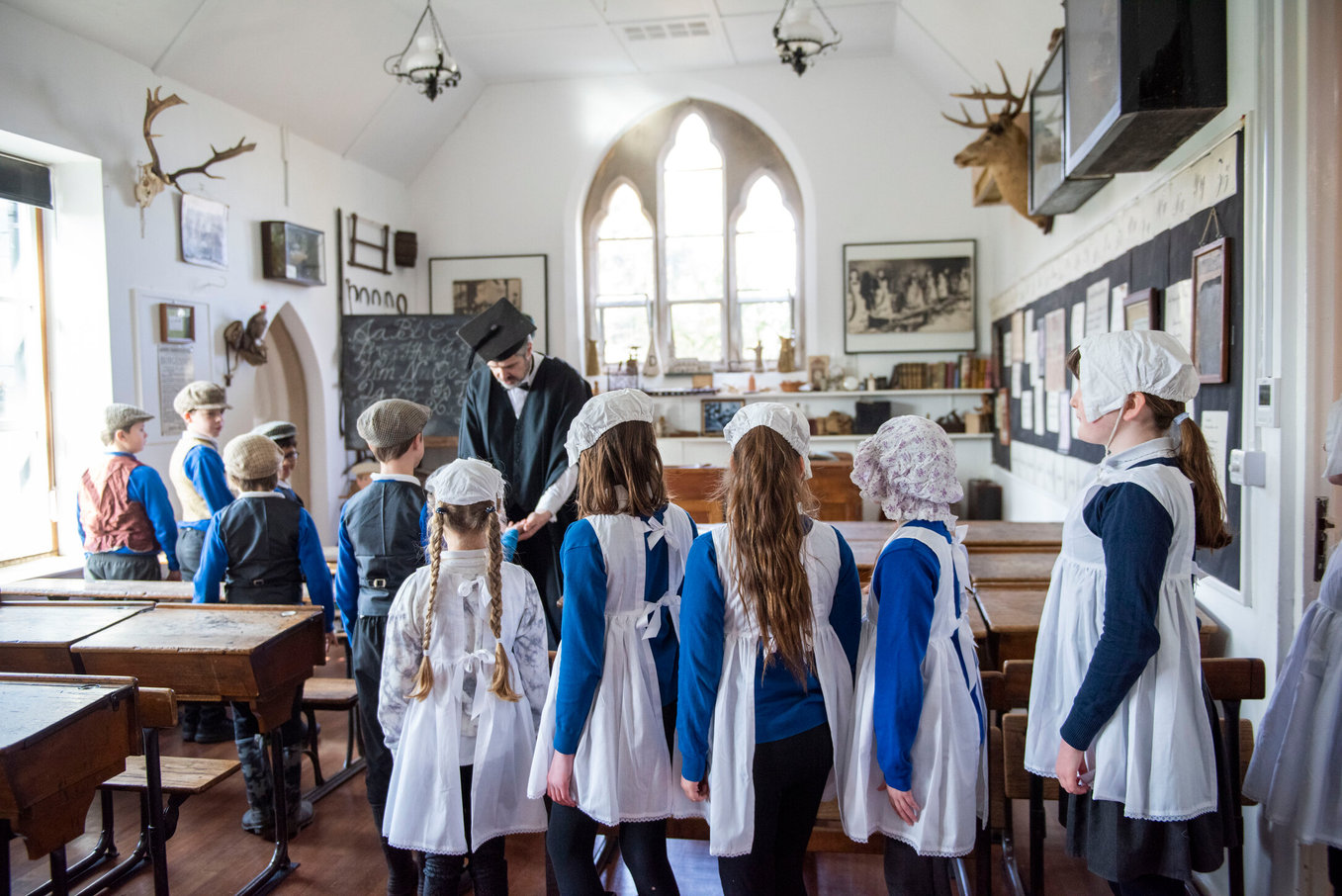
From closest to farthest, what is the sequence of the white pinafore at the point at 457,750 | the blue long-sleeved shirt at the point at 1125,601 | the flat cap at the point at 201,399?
the blue long-sleeved shirt at the point at 1125,601 < the white pinafore at the point at 457,750 < the flat cap at the point at 201,399

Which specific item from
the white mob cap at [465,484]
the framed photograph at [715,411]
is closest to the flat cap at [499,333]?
the white mob cap at [465,484]

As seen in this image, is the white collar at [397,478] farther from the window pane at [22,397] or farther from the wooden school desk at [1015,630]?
the window pane at [22,397]

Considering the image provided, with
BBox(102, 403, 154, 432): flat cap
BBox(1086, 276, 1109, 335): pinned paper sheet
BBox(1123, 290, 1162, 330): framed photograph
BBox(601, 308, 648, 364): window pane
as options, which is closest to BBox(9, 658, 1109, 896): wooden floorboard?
BBox(102, 403, 154, 432): flat cap

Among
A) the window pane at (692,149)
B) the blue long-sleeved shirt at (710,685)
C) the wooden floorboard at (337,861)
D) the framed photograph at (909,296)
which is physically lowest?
the wooden floorboard at (337,861)

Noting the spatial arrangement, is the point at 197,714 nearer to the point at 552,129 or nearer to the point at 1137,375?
the point at 1137,375

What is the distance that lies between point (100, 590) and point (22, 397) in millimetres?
2044

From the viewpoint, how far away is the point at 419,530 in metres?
2.62

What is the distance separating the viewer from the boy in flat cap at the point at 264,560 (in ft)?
9.98

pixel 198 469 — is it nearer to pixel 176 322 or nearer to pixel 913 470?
pixel 176 322

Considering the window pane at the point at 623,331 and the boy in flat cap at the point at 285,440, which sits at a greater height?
the window pane at the point at 623,331

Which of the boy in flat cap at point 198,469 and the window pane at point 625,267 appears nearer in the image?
the boy in flat cap at point 198,469

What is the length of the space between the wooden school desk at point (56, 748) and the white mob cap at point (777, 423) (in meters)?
1.46

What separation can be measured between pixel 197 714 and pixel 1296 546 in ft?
13.1

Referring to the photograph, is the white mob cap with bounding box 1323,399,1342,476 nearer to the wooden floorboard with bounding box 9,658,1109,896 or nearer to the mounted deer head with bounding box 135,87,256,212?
the wooden floorboard with bounding box 9,658,1109,896
